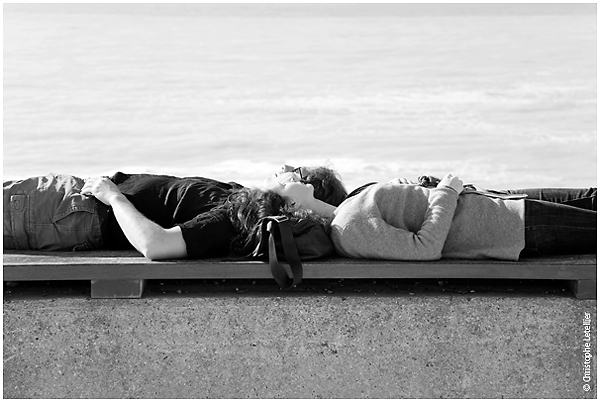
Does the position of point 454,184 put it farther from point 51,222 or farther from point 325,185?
point 51,222

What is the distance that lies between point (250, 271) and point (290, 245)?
158mm

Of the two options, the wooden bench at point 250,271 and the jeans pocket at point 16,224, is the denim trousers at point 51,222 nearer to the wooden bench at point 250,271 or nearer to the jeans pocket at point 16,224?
the jeans pocket at point 16,224

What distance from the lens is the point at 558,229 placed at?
116 inches

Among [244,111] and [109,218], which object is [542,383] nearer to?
[109,218]

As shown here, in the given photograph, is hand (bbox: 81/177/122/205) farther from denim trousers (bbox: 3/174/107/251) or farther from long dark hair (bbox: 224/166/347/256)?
long dark hair (bbox: 224/166/347/256)

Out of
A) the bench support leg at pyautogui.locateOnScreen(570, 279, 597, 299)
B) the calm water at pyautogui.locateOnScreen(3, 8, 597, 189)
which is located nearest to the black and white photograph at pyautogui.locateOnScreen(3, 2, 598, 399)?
the bench support leg at pyautogui.locateOnScreen(570, 279, 597, 299)

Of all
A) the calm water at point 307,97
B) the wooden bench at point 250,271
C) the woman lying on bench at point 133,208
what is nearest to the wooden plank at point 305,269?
the wooden bench at point 250,271

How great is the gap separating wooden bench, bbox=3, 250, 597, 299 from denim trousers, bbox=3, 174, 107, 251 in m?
0.29

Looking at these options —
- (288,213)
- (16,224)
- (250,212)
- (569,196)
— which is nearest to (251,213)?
(250,212)

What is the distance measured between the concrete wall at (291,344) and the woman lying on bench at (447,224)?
16 centimetres

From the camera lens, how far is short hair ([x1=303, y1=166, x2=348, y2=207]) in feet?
10.6

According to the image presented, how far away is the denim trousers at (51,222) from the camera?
10.0ft

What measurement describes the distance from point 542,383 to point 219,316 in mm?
1116

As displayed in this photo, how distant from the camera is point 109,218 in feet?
10.1
